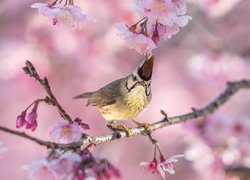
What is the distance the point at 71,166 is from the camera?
1766mm

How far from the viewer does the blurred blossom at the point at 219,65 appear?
4.90m

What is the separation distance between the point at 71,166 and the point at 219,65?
3.45m

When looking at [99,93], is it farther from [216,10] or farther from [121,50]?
[121,50]

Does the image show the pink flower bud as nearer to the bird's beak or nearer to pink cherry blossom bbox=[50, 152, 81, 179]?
pink cherry blossom bbox=[50, 152, 81, 179]

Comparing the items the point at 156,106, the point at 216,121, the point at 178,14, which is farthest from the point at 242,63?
the point at 178,14

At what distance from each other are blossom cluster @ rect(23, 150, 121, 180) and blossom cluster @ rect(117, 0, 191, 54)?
39 centimetres

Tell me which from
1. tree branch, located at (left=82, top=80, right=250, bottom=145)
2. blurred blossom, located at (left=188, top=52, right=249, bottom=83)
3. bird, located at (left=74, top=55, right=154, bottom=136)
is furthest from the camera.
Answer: blurred blossom, located at (left=188, top=52, right=249, bottom=83)

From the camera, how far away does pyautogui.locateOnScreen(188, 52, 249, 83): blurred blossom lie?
4.90 meters

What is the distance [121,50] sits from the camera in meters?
5.89

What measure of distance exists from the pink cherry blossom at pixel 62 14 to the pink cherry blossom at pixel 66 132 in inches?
13.0

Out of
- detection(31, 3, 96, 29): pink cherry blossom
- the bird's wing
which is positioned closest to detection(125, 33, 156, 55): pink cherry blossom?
detection(31, 3, 96, 29): pink cherry blossom

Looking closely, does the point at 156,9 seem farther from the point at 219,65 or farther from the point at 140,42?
the point at 219,65

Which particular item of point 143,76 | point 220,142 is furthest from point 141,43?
point 220,142

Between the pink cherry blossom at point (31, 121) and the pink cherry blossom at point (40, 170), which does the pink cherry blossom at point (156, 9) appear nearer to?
the pink cherry blossom at point (31, 121)
